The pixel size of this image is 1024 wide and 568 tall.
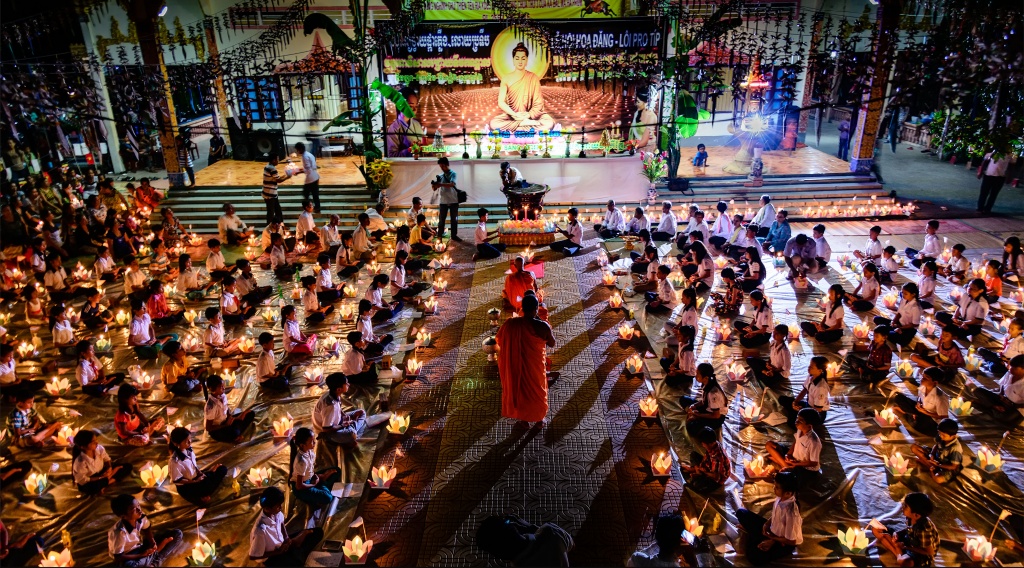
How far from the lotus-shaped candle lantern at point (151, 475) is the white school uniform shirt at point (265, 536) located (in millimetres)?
1783

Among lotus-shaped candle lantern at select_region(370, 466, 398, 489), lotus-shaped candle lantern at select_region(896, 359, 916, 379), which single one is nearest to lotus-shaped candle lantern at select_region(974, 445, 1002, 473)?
lotus-shaped candle lantern at select_region(896, 359, 916, 379)

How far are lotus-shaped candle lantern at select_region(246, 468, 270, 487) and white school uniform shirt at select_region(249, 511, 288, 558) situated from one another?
117 centimetres

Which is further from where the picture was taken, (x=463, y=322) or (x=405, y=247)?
(x=405, y=247)

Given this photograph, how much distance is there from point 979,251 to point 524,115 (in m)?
11.8

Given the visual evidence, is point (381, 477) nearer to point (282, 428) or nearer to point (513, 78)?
point (282, 428)

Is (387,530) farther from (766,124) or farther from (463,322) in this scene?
(766,124)

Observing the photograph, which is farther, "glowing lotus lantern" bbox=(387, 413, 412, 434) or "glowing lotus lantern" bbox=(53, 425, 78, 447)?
"glowing lotus lantern" bbox=(387, 413, 412, 434)

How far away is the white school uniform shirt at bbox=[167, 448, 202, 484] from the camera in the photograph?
5.95 meters

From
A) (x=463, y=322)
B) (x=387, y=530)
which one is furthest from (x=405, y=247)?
(x=387, y=530)

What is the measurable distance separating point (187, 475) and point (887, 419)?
7.32 metres

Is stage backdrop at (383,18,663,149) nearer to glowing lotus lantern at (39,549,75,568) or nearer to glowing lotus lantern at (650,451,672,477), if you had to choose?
glowing lotus lantern at (650,451,672,477)

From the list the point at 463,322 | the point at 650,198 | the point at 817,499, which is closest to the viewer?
the point at 817,499

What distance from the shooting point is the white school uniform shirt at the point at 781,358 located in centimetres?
762

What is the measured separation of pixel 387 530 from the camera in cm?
570
